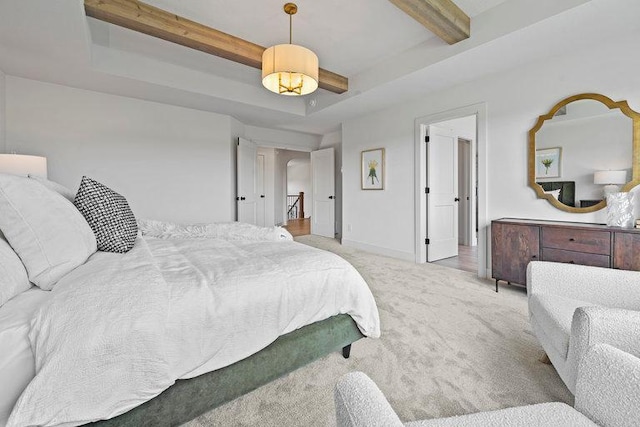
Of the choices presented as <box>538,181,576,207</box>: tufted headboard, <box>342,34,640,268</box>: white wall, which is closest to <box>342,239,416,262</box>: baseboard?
<box>342,34,640,268</box>: white wall

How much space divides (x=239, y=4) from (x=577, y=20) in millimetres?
2795

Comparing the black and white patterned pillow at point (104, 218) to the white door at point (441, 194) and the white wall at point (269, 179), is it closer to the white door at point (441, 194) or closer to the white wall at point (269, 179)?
the white door at point (441, 194)

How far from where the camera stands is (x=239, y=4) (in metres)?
2.42

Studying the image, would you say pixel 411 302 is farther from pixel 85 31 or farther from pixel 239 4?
pixel 85 31

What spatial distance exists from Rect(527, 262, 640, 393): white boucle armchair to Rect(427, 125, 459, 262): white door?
2.57 metres

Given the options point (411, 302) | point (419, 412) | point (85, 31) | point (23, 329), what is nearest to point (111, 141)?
point (85, 31)

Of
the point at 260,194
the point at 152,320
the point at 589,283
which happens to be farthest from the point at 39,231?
the point at 260,194

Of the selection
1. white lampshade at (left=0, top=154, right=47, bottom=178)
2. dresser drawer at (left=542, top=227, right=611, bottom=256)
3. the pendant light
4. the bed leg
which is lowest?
the bed leg

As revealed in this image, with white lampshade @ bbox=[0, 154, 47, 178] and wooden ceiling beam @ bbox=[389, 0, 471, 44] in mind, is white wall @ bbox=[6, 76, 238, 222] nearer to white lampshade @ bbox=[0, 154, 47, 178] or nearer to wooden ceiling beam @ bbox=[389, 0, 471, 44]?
white lampshade @ bbox=[0, 154, 47, 178]

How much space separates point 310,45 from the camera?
3100 millimetres

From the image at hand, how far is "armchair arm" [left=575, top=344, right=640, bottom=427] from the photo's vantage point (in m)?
0.67

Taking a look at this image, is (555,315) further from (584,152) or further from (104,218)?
(104,218)

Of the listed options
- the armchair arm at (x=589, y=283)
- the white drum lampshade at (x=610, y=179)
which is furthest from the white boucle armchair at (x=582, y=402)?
the white drum lampshade at (x=610, y=179)

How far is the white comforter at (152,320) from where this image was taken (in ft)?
2.71
